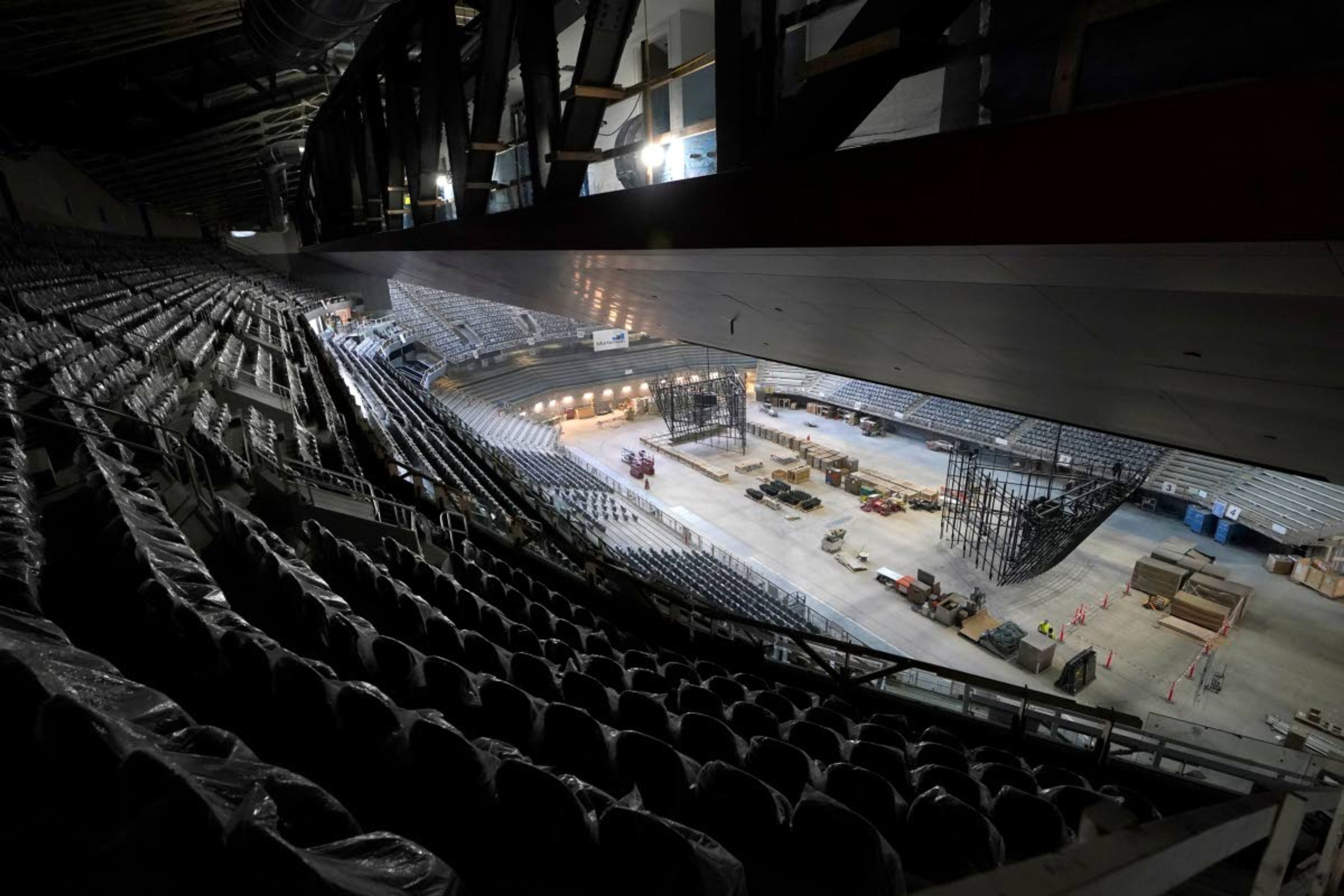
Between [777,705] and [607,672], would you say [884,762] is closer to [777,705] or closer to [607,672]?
[777,705]

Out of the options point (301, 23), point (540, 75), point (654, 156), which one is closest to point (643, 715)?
point (654, 156)

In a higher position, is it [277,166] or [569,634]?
[277,166]

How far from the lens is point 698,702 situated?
361 cm

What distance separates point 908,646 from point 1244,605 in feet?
25.9

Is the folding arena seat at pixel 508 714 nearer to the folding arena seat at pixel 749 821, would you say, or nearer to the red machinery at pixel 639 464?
the folding arena seat at pixel 749 821

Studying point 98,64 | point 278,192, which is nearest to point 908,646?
point 98,64

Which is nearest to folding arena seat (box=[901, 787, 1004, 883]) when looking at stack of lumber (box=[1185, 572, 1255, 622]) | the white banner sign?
stack of lumber (box=[1185, 572, 1255, 622])

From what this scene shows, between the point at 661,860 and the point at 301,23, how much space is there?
8015 mm

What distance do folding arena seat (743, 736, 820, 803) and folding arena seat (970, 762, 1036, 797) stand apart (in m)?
1.15

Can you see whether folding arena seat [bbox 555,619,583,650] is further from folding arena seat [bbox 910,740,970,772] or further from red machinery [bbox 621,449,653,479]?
red machinery [bbox 621,449,653,479]

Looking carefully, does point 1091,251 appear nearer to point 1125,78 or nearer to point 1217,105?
point 1217,105

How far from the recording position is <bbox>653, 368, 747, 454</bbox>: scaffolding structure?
81.8ft

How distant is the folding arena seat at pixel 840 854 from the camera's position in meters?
1.80

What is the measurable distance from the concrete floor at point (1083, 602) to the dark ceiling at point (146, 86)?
46.8 ft
